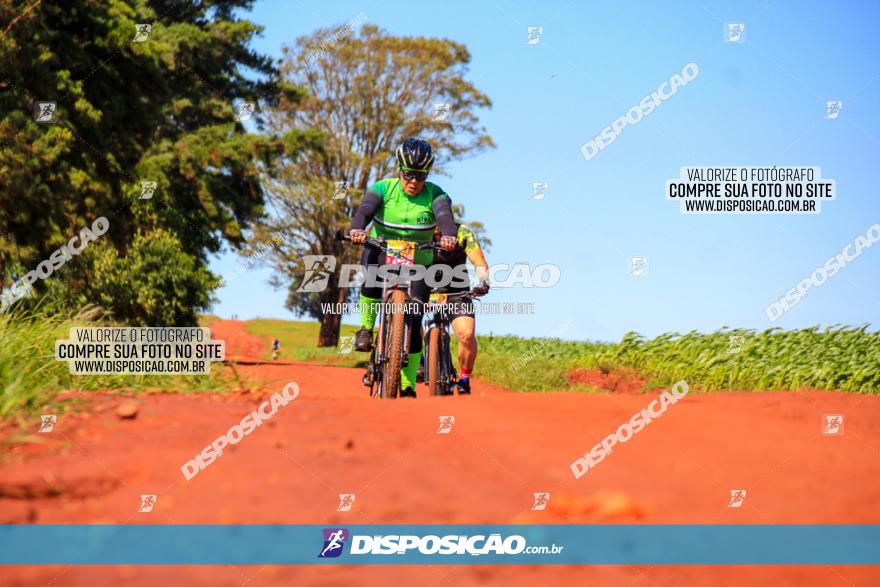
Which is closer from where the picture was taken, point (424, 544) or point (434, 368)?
point (424, 544)

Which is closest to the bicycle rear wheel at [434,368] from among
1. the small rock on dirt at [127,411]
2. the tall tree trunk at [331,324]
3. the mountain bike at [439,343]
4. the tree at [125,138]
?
the mountain bike at [439,343]

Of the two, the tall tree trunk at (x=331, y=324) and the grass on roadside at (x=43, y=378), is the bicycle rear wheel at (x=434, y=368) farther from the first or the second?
the tall tree trunk at (x=331, y=324)

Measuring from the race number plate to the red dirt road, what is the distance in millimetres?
1957

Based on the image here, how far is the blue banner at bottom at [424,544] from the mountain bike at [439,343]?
5.17m

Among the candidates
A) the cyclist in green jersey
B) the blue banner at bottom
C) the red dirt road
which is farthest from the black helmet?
the blue banner at bottom

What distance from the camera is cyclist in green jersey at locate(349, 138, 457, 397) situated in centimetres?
810

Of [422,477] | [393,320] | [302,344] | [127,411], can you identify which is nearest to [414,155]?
[393,320]

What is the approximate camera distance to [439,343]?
895 cm

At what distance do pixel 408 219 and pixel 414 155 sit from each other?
25.2 inches

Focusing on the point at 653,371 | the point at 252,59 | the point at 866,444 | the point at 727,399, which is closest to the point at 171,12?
the point at 252,59

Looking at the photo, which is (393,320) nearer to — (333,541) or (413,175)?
(413,175)

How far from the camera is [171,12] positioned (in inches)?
1051

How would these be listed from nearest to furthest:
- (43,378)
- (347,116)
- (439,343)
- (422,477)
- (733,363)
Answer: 1. (422,477)
2. (43,378)
3. (439,343)
4. (733,363)
5. (347,116)

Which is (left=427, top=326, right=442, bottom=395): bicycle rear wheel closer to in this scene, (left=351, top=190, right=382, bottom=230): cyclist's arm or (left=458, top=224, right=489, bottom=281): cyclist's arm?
(left=458, top=224, right=489, bottom=281): cyclist's arm
